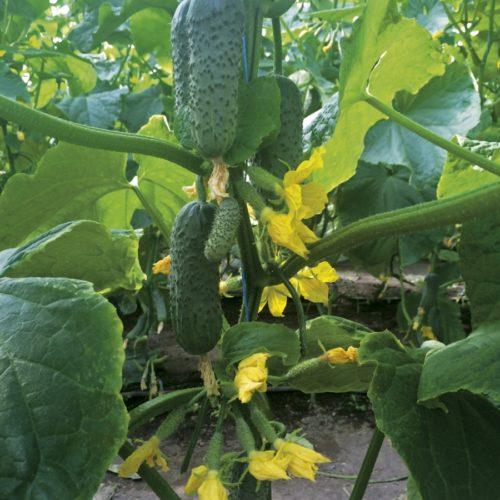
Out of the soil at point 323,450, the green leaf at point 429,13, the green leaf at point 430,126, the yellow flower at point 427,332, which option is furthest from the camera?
the yellow flower at point 427,332

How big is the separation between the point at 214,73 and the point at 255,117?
85mm

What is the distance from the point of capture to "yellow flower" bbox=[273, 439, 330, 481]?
807mm

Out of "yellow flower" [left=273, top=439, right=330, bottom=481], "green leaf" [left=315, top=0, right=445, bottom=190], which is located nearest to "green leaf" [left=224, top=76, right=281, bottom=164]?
"green leaf" [left=315, top=0, right=445, bottom=190]

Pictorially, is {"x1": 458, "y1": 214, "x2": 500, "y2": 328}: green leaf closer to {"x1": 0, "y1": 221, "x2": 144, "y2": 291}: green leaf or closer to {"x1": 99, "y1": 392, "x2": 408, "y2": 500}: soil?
{"x1": 0, "y1": 221, "x2": 144, "y2": 291}: green leaf

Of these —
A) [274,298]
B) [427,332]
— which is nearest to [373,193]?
[427,332]

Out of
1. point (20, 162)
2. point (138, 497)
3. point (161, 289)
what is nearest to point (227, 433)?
point (138, 497)

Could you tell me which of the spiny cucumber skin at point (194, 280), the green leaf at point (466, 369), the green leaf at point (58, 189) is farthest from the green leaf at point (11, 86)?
the green leaf at point (466, 369)

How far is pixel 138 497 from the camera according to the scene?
197 centimetres

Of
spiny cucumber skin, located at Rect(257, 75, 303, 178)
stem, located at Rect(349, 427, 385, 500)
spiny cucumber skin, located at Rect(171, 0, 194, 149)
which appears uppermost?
spiny cucumber skin, located at Rect(171, 0, 194, 149)

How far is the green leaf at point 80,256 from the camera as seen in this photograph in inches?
32.7

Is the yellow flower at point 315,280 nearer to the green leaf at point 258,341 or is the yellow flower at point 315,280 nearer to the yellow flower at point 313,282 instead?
the yellow flower at point 313,282

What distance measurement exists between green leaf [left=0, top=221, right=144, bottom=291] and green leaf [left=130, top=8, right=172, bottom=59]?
610mm

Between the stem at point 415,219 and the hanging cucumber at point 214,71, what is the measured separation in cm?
20

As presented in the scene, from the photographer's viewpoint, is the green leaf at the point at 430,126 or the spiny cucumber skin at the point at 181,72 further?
the green leaf at the point at 430,126
